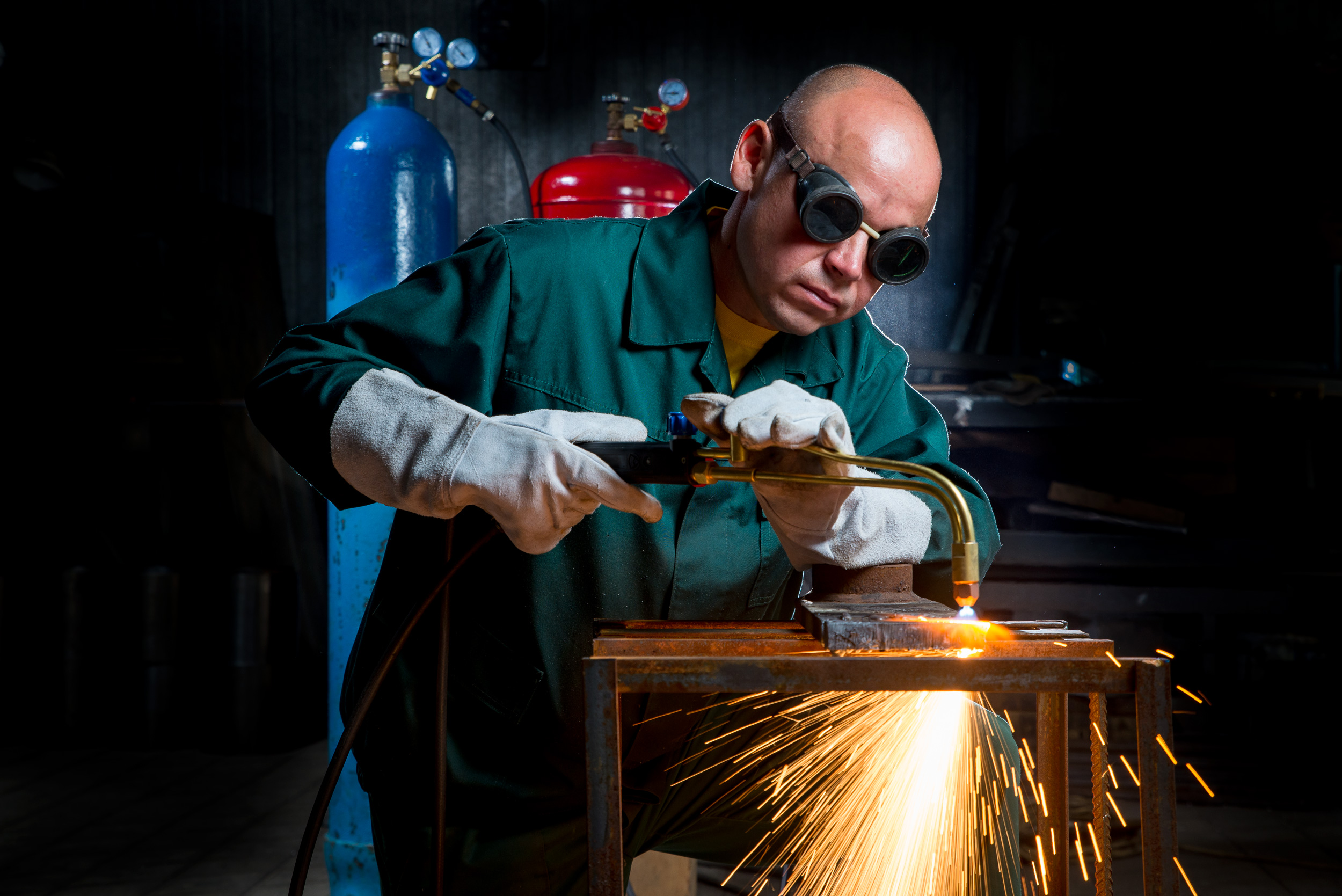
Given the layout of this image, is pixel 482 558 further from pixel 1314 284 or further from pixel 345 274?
pixel 1314 284

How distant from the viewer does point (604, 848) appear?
1114mm

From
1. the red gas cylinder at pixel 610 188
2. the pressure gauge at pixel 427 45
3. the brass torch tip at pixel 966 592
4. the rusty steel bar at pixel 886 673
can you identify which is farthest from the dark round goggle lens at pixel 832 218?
the pressure gauge at pixel 427 45

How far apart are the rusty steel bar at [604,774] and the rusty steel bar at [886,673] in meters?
0.03

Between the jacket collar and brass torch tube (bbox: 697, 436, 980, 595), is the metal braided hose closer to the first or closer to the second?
brass torch tube (bbox: 697, 436, 980, 595)

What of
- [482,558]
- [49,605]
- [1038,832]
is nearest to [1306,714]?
[1038,832]

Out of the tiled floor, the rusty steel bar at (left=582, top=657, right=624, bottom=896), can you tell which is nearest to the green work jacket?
the rusty steel bar at (left=582, top=657, right=624, bottom=896)

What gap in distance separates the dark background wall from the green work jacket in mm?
2370

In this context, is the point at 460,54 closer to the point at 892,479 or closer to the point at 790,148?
the point at 790,148

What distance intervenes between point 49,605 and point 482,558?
362 centimetres

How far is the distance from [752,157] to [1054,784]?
1.05 metres

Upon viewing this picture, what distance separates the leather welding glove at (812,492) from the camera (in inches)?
50.6

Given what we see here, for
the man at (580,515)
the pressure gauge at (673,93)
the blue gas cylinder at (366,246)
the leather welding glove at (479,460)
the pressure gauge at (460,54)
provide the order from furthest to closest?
the pressure gauge at (673,93) < the pressure gauge at (460,54) < the blue gas cylinder at (366,246) < the man at (580,515) < the leather welding glove at (479,460)

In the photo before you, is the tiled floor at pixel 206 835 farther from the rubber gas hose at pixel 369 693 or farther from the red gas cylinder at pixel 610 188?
the red gas cylinder at pixel 610 188

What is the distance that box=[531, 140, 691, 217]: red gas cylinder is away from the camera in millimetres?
2775
